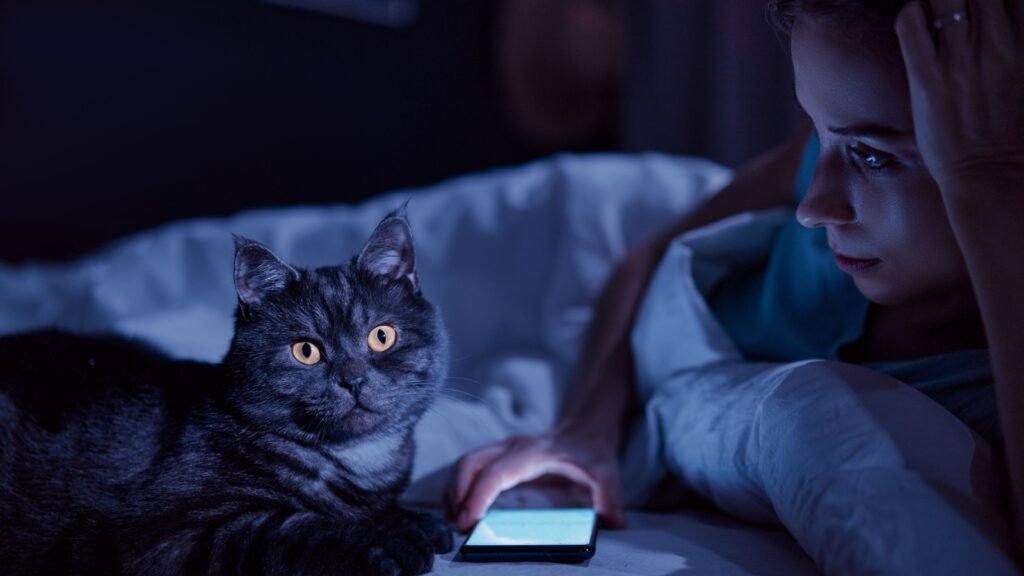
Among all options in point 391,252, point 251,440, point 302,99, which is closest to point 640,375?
point 391,252

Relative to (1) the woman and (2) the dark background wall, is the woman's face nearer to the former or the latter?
(1) the woman

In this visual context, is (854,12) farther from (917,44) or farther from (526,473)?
(526,473)

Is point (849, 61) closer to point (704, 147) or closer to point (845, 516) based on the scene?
point (845, 516)

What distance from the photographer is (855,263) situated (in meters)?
0.85

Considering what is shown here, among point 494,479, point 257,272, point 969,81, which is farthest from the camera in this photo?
point 494,479

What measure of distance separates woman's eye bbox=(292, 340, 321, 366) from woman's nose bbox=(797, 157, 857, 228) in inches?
19.1

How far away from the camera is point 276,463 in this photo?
773mm

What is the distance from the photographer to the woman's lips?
0.83 m

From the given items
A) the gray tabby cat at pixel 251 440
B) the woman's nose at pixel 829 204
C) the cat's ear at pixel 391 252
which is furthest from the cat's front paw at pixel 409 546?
the woman's nose at pixel 829 204

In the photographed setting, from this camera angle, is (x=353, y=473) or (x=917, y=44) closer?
(x=917, y=44)

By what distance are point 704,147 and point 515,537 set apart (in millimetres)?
2357

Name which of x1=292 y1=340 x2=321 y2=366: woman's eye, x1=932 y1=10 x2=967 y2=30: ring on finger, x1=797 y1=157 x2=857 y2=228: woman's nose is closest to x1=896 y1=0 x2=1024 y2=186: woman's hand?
x1=932 y1=10 x2=967 y2=30: ring on finger

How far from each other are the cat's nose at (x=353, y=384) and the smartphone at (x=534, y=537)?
182 mm

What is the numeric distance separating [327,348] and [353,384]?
43 millimetres
